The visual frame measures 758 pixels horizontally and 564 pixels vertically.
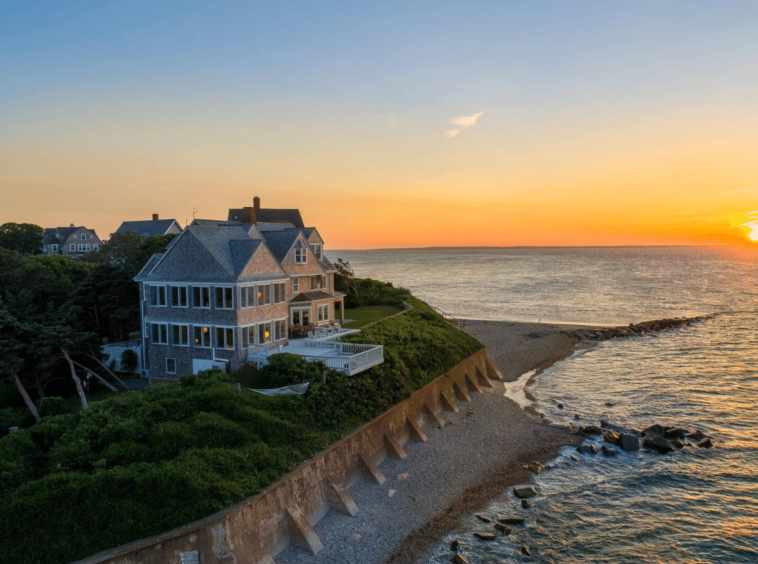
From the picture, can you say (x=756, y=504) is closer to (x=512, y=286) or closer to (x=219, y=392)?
(x=219, y=392)

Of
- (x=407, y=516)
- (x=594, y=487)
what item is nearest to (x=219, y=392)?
(x=407, y=516)

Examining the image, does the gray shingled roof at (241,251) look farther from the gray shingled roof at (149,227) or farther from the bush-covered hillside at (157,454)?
the gray shingled roof at (149,227)

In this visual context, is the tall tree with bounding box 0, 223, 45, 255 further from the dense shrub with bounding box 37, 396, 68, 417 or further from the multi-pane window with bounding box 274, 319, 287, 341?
the dense shrub with bounding box 37, 396, 68, 417

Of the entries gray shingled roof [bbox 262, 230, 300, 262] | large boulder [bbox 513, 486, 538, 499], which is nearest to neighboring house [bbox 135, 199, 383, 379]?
gray shingled roof [bbox 262, 230, 300, 262]

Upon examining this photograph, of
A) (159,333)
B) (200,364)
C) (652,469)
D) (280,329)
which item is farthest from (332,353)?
(652,469)

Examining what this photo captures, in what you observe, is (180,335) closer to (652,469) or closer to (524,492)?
(524,492)

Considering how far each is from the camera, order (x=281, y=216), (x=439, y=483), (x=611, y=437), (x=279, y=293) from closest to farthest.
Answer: (x=439, y=483) → (x=611, y=437) → (x=279, y=293) → (x=281, y=216)

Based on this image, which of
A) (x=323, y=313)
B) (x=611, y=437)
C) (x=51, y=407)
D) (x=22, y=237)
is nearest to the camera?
(x=51, y=407)

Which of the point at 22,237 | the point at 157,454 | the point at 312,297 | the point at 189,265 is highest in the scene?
the point at 22,237
